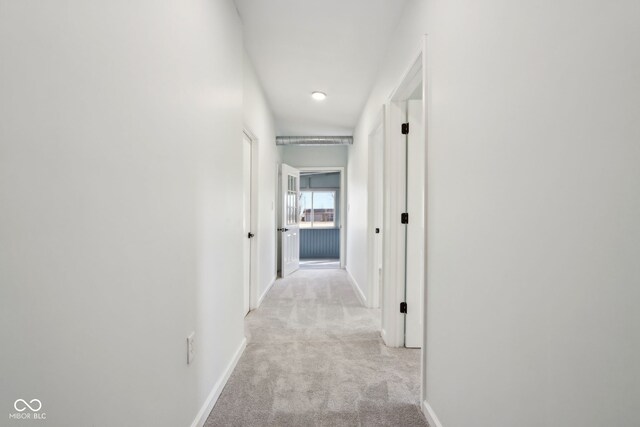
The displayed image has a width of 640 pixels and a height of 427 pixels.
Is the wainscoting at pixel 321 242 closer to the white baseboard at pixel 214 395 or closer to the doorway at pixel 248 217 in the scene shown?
the doorway at pixel 248 217

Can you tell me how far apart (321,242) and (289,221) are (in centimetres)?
270

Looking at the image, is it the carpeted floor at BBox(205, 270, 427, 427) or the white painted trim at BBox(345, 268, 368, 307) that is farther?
the white painted trim at BBox(345, 268, 368, 307)

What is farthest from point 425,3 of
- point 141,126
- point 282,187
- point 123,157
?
point 282,187

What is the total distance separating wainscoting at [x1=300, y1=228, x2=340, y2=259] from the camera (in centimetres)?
855

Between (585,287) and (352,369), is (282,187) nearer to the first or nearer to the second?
(352,369)

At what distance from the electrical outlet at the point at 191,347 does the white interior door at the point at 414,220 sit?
173 centimetres

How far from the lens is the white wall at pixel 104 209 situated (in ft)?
2.28

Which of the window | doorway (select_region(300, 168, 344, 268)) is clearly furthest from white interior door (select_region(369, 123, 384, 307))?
the window

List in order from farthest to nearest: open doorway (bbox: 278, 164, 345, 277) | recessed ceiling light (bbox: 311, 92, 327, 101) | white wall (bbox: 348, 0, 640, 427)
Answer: open doorway (bbox: 278, 164, 345, 277) < recessed ceiling light (bbox: 311, 92, 327, 101) < white wall (bbox: 348, 0, 640, 427)

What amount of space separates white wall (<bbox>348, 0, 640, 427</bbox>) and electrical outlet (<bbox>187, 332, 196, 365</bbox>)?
120 cm

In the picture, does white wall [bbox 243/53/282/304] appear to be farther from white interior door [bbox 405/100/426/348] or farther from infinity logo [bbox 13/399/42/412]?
infinity logo [bbox 13/399/42/412]

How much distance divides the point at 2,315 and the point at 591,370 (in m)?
1.25

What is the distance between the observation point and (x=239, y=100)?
253 cm

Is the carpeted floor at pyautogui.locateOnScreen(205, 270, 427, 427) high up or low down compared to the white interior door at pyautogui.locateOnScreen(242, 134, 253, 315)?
down
